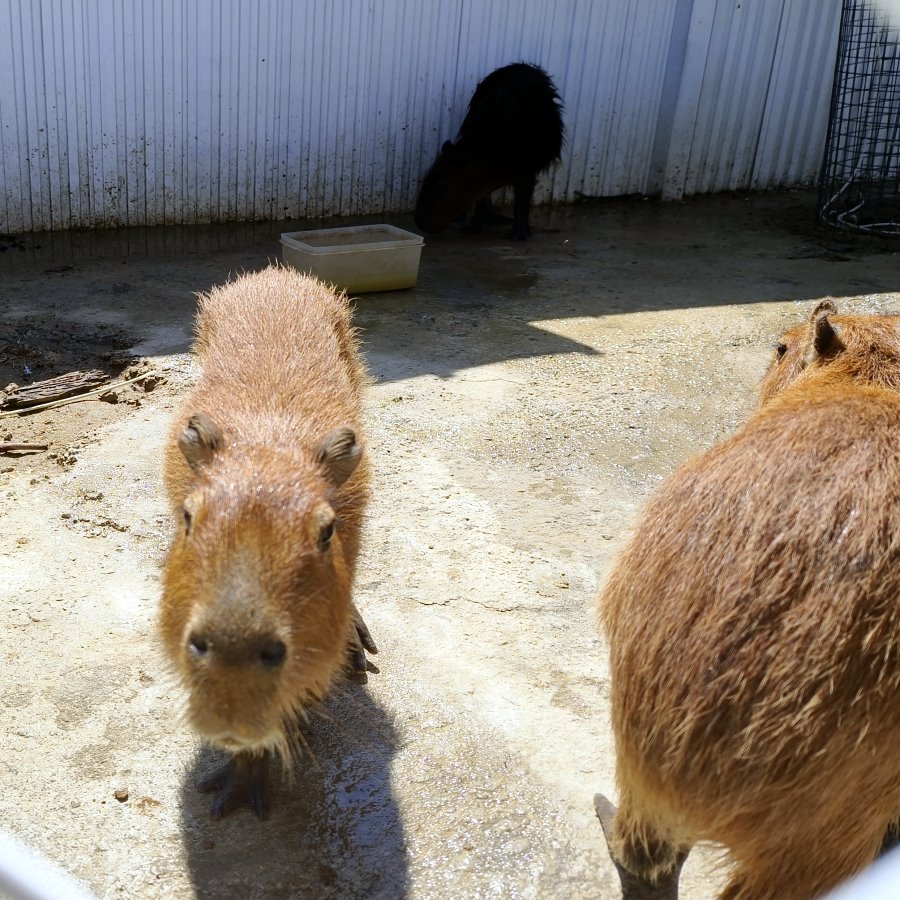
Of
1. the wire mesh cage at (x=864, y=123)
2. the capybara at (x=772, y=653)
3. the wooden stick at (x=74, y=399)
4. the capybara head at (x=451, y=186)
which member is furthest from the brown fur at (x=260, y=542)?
the wire mesh cage at (x=864, y=123)

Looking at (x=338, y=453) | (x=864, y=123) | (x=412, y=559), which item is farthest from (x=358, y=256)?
(x=864, y=123)

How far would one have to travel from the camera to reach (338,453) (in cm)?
277

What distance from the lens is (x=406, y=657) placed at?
340 centimetres

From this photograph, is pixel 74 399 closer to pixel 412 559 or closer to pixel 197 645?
pixel 412 559

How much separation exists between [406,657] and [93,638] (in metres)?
0.97

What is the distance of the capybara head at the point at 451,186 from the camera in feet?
26.5

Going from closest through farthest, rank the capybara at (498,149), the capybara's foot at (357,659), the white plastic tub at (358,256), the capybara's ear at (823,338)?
the capybara's ear at (823,338) < the capybara's foot at (357,659) < the white plastic tub at (358,256) < the capybara at (498,149)

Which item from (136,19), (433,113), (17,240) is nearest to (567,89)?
(433,113)

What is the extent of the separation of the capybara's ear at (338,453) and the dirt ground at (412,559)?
81 centimetres

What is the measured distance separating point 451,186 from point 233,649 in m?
6.39

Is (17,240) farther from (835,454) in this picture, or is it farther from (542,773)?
(835,454)

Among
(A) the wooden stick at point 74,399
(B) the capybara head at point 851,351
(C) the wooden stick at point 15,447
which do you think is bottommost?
(C) the wooden stick at point 15,447

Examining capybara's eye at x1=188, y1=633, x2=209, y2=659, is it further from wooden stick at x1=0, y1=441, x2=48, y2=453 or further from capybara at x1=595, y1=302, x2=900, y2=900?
wooden stick at x1=0, y1=441, x2=48, y2=453

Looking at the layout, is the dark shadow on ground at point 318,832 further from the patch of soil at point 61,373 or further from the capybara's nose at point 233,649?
the patch of soil at point 61,373
